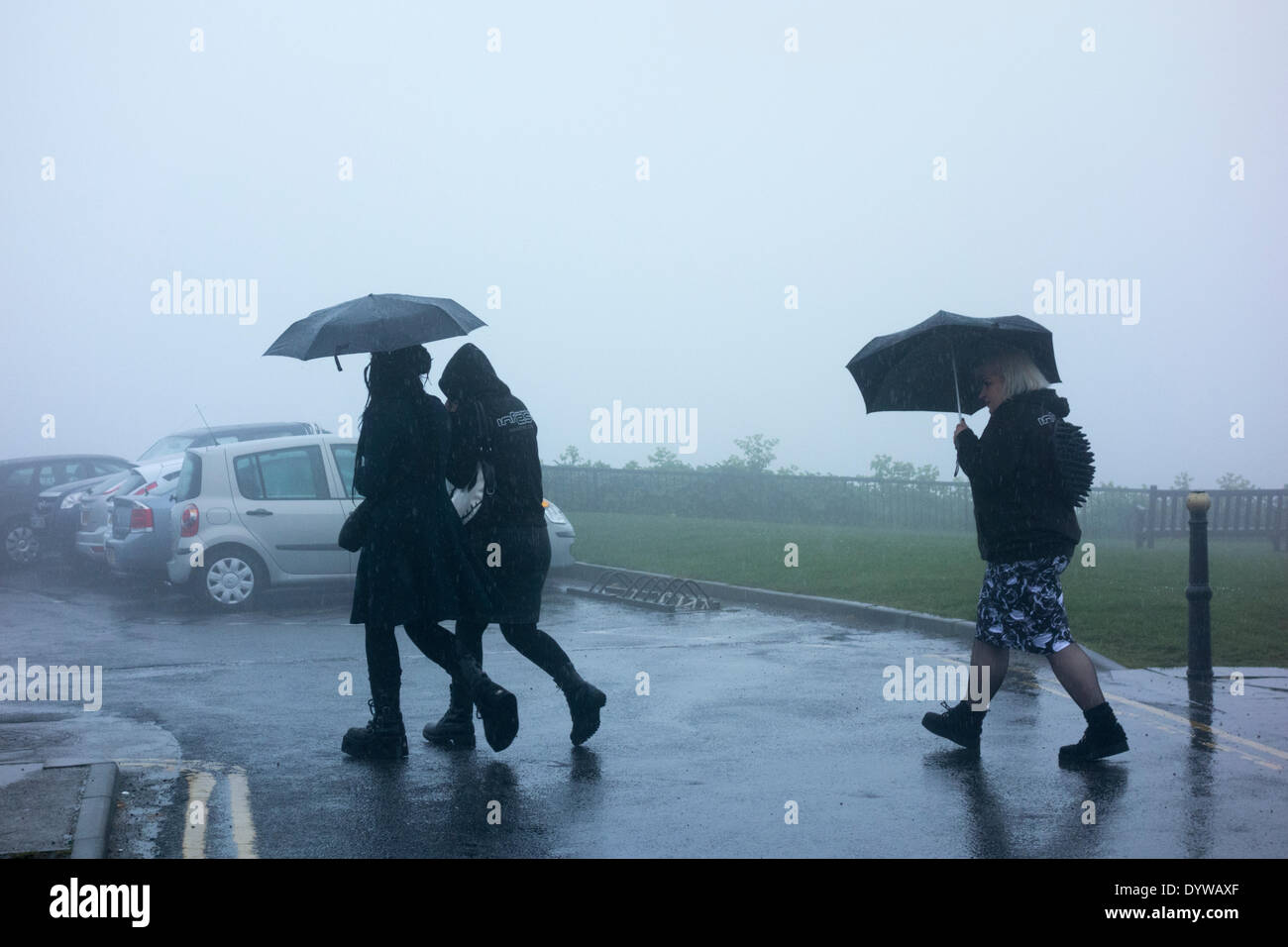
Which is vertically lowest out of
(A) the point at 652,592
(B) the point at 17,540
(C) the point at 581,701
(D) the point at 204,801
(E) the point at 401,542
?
(D) the point at 204,801

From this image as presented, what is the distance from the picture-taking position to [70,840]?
5250 millimetres

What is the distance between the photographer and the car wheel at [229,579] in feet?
46.8

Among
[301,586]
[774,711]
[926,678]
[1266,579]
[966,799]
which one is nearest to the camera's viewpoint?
[966,799]

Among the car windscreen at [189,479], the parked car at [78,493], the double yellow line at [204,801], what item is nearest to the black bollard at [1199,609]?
the double yellow line at [204,801]

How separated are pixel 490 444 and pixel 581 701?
1379 mm

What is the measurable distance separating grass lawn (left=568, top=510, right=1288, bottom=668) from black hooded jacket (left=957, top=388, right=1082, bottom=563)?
366cm

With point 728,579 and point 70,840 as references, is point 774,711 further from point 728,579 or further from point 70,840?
point 728,579

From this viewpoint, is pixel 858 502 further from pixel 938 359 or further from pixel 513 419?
pixel 513 419

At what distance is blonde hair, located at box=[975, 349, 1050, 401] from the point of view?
7.02 meters

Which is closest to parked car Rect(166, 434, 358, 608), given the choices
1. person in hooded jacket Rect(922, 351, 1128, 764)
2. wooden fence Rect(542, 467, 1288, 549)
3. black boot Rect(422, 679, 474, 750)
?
black boot Rect(422, 679, 474, 750)

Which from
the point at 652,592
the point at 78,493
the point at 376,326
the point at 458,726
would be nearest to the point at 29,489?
the point at 78,493

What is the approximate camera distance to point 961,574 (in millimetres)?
15609
